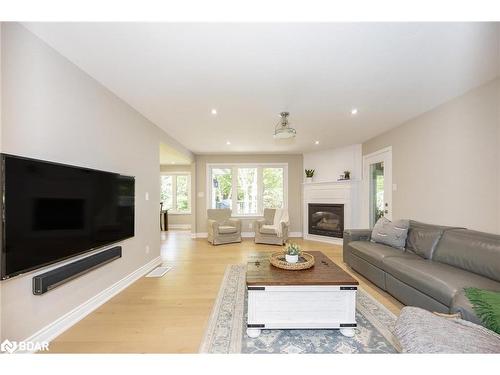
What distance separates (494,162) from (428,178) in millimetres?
853

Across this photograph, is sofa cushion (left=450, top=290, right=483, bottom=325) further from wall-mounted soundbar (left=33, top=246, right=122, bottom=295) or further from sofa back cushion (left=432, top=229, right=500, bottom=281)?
wall-mounted soundbar (left=33, top=246, right=122, bottom=295)

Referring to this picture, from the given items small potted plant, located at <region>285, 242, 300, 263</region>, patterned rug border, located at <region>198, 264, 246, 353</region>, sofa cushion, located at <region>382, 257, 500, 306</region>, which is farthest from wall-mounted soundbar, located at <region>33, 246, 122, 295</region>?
sofa cushion, located at <region>382, 257, 500, 306</region>

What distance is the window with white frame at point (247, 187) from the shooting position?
619 cm

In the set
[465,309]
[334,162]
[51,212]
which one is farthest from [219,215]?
[465,309]

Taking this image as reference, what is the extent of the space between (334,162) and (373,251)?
10.6 feet

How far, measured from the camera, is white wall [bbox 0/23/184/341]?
141 cm

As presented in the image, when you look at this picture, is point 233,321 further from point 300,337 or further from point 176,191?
point 176,191

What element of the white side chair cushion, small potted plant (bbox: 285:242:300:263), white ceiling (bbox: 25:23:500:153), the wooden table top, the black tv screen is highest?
white ceiling (bbox: 25:23:500:153)

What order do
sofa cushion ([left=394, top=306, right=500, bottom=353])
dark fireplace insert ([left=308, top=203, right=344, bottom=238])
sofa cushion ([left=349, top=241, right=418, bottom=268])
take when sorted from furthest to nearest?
dark fireplace insert ([left=308, top=203, right=344, bottom=238])
sofa cushion ([left=349, top=241, right=418, bottom=268])
sofa cushion ([left=394, top=306, right=500, bottom=353])

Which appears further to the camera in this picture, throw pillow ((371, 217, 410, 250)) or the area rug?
throw pillow ((371, 217, 410, 250))

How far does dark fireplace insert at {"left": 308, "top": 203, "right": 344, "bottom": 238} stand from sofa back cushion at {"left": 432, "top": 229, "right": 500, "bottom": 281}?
2.79m

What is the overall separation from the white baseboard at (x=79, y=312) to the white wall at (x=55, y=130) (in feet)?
0.15

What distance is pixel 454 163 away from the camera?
2.65 metres

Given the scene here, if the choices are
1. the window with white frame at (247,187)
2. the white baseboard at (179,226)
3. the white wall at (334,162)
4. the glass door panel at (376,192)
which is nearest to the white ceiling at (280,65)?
the glass door panel at (376,192)
